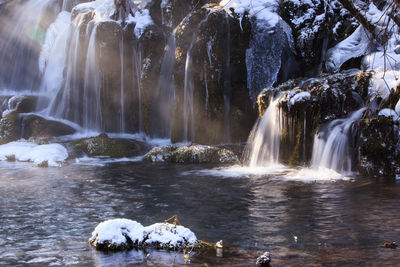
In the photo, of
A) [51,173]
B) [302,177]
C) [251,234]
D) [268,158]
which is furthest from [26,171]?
[251,234]

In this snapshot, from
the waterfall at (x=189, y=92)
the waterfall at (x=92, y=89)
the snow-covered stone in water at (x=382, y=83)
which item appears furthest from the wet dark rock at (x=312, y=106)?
the waterfall at (x=92, y=89)

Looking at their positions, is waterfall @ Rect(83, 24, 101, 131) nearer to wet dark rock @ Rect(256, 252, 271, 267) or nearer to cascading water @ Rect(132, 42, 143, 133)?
cascading water @ Rect(132, 42, 143, 133)

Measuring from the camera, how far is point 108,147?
16.5 meters

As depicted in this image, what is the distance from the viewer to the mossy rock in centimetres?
1992

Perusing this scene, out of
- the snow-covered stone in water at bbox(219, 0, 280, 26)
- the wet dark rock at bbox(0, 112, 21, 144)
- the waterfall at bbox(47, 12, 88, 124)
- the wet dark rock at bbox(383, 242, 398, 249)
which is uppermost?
the snow-covered stone in water at bbox(219, 0, 280, 26)

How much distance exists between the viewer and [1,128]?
2008 centimetres

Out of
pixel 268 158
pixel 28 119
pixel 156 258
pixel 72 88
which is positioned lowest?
pixel 156 258

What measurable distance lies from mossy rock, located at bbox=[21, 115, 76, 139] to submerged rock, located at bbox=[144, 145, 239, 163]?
711 cm

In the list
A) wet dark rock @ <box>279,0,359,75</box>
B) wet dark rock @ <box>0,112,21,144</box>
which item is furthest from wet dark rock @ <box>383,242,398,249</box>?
wet dark rock @ <box>0,112,21,144</box>

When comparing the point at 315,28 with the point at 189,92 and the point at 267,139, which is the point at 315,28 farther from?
the point at 267,139

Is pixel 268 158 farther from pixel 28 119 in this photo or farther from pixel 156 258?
pixel 28 119

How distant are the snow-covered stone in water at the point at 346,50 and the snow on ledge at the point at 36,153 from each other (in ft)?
34.0

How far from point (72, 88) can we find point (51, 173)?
35.6 feet

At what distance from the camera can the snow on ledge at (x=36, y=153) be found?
1492 cm
